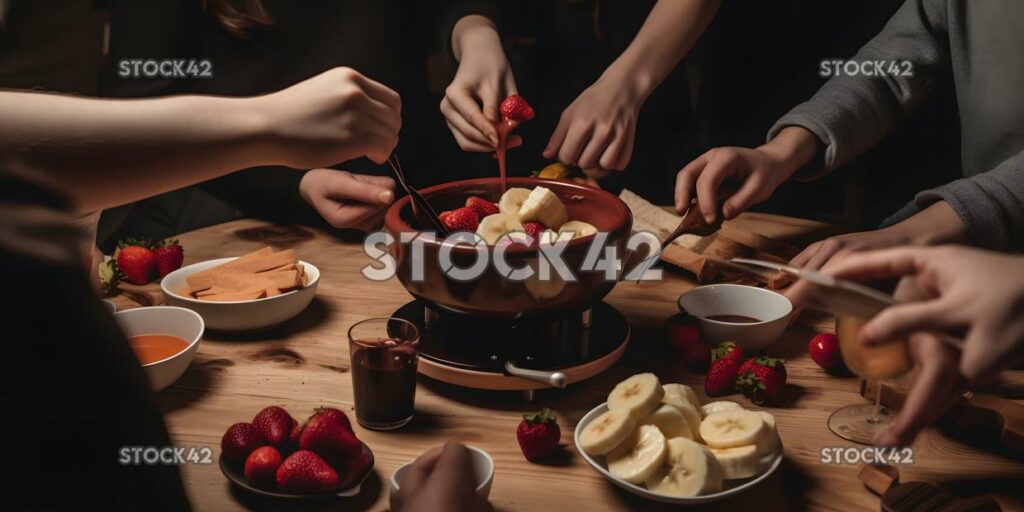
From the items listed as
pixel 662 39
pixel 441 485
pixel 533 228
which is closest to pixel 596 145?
pixel 662 39

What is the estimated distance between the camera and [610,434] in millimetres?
1131

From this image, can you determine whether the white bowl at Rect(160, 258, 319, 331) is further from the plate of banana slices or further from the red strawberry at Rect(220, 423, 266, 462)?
the plate of banana slices

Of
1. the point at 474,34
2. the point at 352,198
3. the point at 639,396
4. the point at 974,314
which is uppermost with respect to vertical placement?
the point at 474,34

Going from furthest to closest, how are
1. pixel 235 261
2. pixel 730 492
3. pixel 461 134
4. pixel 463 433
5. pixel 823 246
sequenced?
pixel 461 134 < pixel 235 261 < pixel 823 246 < pixel 463 433 < pixel 730 492

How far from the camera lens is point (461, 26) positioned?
2.29 meters

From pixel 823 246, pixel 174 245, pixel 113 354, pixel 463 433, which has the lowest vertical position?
pixel 463 433

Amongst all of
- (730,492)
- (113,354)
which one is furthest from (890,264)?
(113,354)

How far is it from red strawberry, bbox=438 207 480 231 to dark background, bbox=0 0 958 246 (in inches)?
28.5

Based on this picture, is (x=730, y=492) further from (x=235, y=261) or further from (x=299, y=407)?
(x=235, y=261)

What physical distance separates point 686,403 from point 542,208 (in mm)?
473

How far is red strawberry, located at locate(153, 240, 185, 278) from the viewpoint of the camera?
1779 millimetres

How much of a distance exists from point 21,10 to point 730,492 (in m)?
2.24

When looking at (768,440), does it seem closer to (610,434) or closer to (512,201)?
(610,434)

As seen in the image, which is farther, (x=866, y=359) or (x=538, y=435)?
(x=538, y=435)
